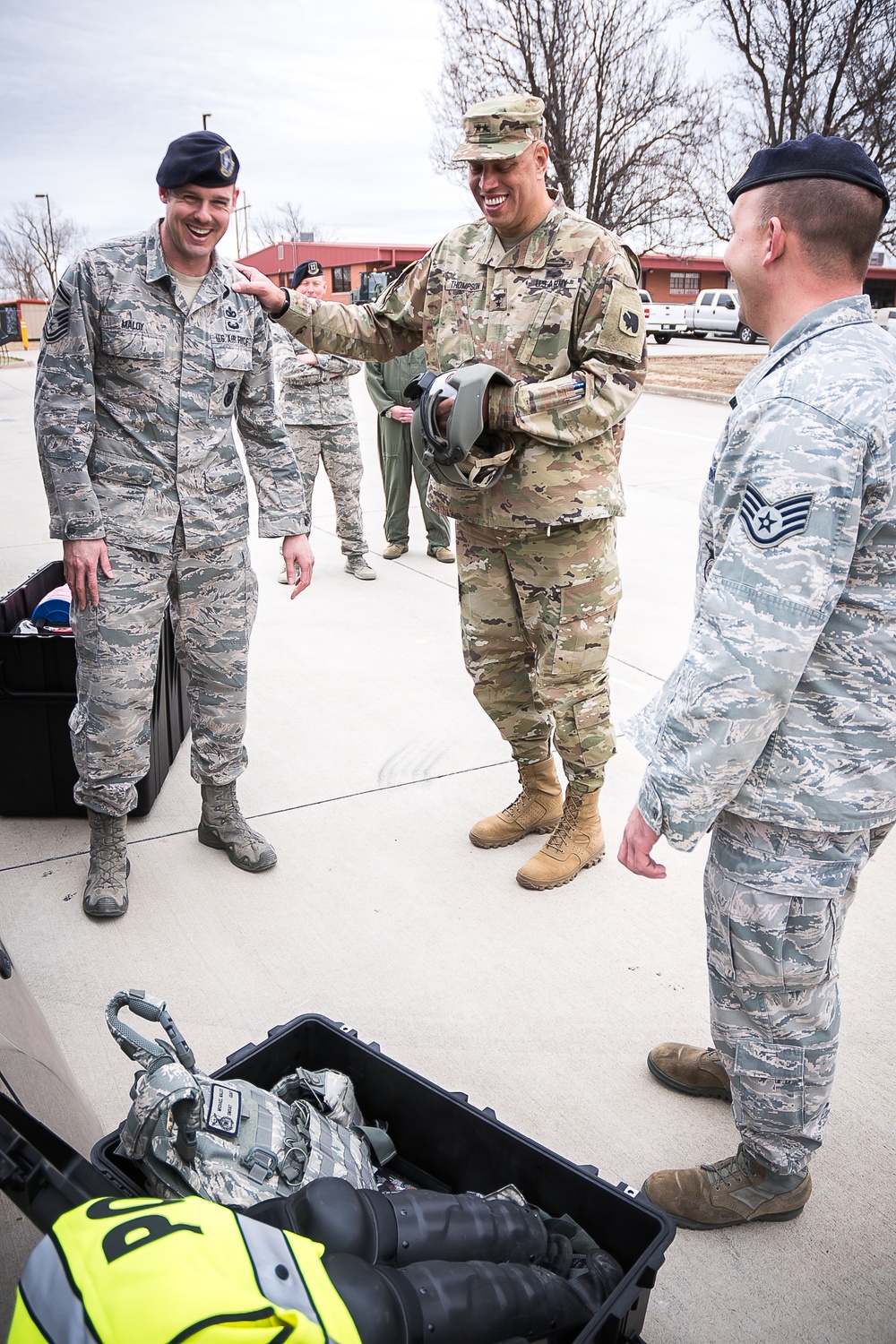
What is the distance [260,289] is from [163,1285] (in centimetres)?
248

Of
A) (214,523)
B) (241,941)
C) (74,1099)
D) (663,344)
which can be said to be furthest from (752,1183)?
(663,344)

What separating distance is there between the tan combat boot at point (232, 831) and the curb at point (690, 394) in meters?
12.0

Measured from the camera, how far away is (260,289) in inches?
109

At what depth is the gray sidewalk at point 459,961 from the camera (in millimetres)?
1905

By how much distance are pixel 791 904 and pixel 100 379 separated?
211 centimetres

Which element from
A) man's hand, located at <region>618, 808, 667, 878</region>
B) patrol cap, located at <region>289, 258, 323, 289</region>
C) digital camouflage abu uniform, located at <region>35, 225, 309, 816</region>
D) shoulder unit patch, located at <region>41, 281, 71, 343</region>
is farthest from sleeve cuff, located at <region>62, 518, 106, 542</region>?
patrol cap, located at <region>289, 258, 323, 289</region>

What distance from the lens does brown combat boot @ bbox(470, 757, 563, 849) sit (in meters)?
3.23

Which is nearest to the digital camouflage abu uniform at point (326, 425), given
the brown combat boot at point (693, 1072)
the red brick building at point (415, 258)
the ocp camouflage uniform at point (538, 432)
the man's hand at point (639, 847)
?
the ocp camouflage uniform at point (538, 432)

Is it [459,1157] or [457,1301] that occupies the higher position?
[457,1301]

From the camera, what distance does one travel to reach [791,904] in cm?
168

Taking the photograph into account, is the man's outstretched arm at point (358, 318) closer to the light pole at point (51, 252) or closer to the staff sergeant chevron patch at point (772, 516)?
the staff sergeant chevron patch at point (772, 516)

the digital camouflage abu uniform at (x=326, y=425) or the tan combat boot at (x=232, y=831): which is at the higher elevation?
the digital camouflage abu uniform at (x=326, y=425)

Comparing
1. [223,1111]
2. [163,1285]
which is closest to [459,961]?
[223,1111]

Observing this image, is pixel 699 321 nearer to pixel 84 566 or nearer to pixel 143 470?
pixel 143 470
